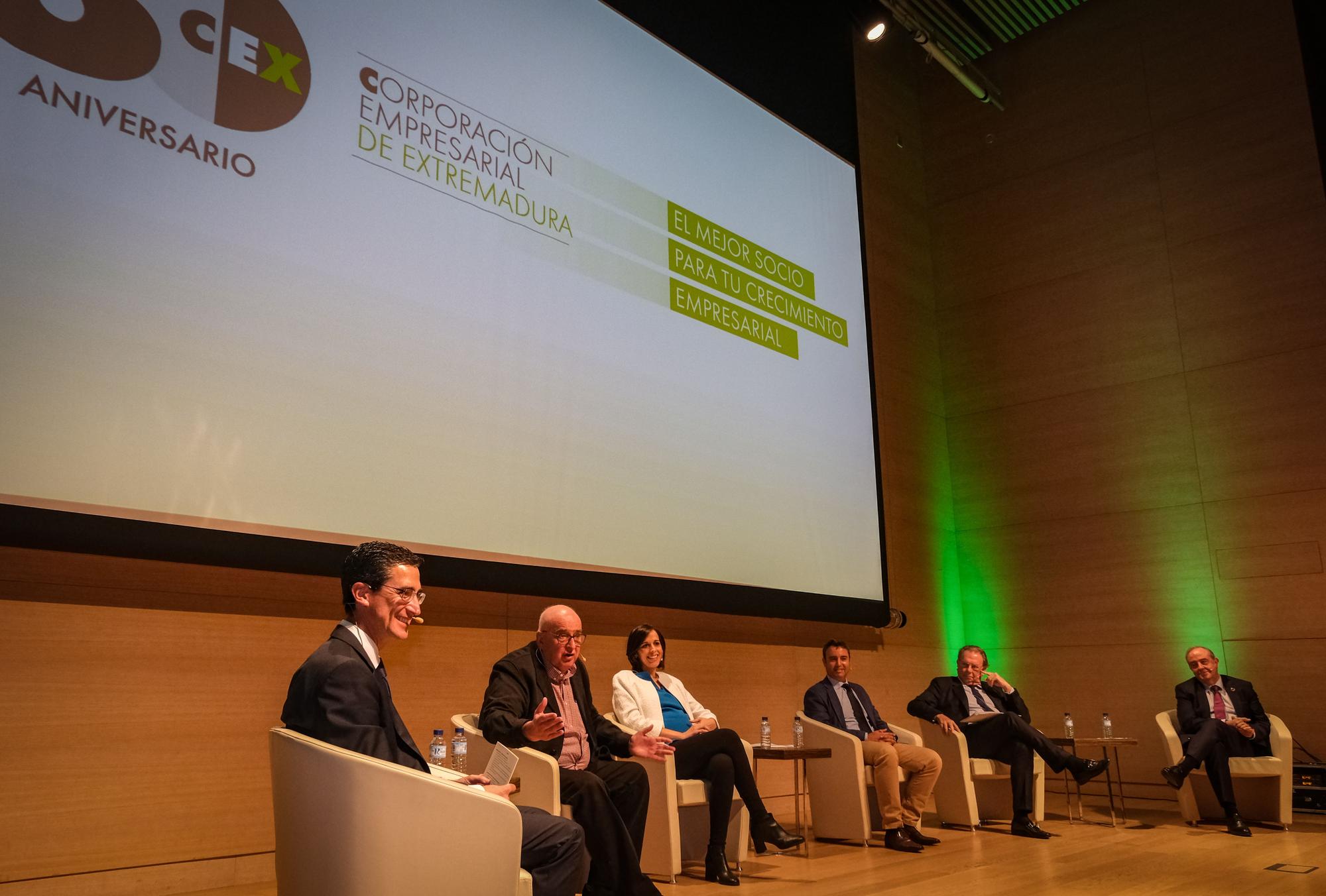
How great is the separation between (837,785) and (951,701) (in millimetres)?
A: 1106

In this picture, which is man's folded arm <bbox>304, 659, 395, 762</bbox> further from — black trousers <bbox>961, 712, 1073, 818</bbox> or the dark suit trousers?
the dark suit trousers

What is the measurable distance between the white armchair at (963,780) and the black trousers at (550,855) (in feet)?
10.8

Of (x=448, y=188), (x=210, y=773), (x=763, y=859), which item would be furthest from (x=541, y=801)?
(x=448, y=188)

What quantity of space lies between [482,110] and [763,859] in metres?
3.41

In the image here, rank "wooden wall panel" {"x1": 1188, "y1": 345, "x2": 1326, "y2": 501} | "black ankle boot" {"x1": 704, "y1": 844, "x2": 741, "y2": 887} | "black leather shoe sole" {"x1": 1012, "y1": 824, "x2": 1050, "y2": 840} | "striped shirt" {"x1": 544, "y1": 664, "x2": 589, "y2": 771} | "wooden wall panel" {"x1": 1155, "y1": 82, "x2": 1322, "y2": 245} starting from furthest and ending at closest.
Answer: "wooden wall panel" {"x1": 1155, "y1": 82, "x2": 1322, "y2": 245} → "wooden wall panel" {"x1": 1188, "y1": 345, "x2": 1326, "y2": 501} → "black leather shoe sole" {"x1": 1012, "y1": 824, "x2": 1050, "y2": 840} → "black ankle boot" {"x1": 704, "y1": 844, "x2": 741, "y2": 887} → "striped shirt" {"x1": 544, "y1": 664, "x2": 589, "y2": 771}

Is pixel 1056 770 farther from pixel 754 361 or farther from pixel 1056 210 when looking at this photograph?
pixel 1056 210

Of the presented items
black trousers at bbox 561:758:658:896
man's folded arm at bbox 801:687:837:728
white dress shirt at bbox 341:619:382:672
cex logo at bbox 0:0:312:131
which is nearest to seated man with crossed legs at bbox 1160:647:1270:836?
man's folded arm at bbox 801:687:837:728

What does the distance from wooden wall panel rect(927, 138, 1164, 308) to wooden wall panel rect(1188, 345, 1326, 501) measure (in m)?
1.08

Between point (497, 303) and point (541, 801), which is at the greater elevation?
point (497, 303)

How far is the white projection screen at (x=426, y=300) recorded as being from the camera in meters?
3.21

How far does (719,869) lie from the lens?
12.1ft

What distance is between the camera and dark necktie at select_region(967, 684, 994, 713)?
5.63m

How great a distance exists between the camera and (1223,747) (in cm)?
529

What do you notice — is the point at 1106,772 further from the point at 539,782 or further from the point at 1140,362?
the point at 539,782
